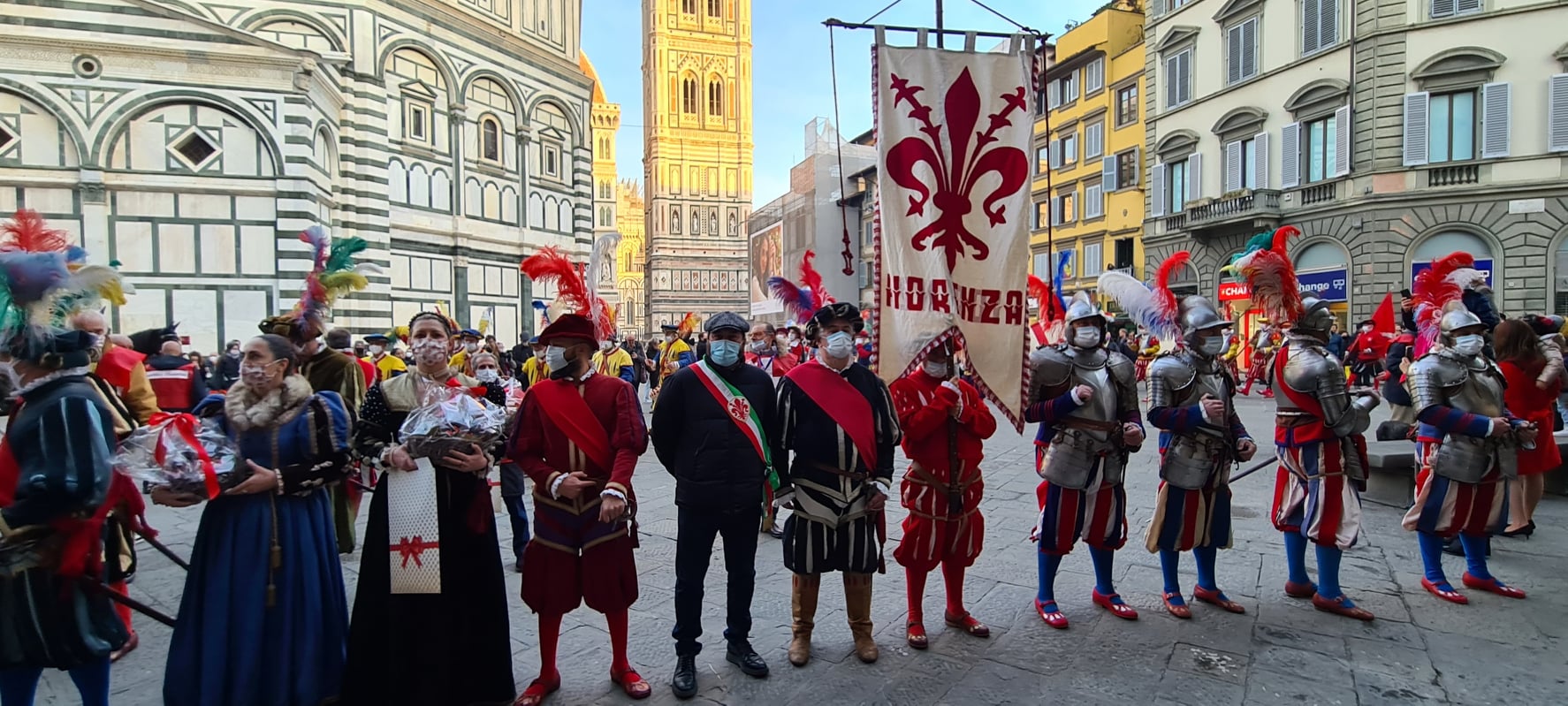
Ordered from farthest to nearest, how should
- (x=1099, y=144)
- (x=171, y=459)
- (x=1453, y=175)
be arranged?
(x=1099, y=144) < (x=1453, y=175) < (x=171, y=459)

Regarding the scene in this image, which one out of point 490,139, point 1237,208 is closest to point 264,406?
point 490,139

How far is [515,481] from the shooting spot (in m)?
5.71

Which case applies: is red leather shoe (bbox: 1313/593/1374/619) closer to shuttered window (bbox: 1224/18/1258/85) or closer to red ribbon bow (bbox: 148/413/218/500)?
red ribbon bow (bbox: 148/413/218/500)

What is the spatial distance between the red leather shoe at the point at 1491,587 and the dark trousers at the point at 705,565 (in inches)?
175

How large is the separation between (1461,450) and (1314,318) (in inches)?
47.4

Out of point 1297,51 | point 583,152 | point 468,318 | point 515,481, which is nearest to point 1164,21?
point 1297,51

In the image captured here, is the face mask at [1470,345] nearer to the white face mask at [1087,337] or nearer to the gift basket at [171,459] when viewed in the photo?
the white face mask at [1087,337]

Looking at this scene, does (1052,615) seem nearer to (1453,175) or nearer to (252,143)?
(252,143)

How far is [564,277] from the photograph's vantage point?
4.16 metres

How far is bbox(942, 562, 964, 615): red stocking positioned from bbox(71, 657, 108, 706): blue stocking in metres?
3.68

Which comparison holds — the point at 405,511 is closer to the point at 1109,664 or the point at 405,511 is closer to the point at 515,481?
the point at 515,481

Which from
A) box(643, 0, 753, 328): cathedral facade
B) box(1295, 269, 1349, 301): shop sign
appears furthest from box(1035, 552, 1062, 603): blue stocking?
box(643, 0, 753, 328): cathedral facade

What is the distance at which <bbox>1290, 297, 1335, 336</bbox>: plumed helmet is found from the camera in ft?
15.1

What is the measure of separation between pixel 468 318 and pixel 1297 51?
24.8 m
